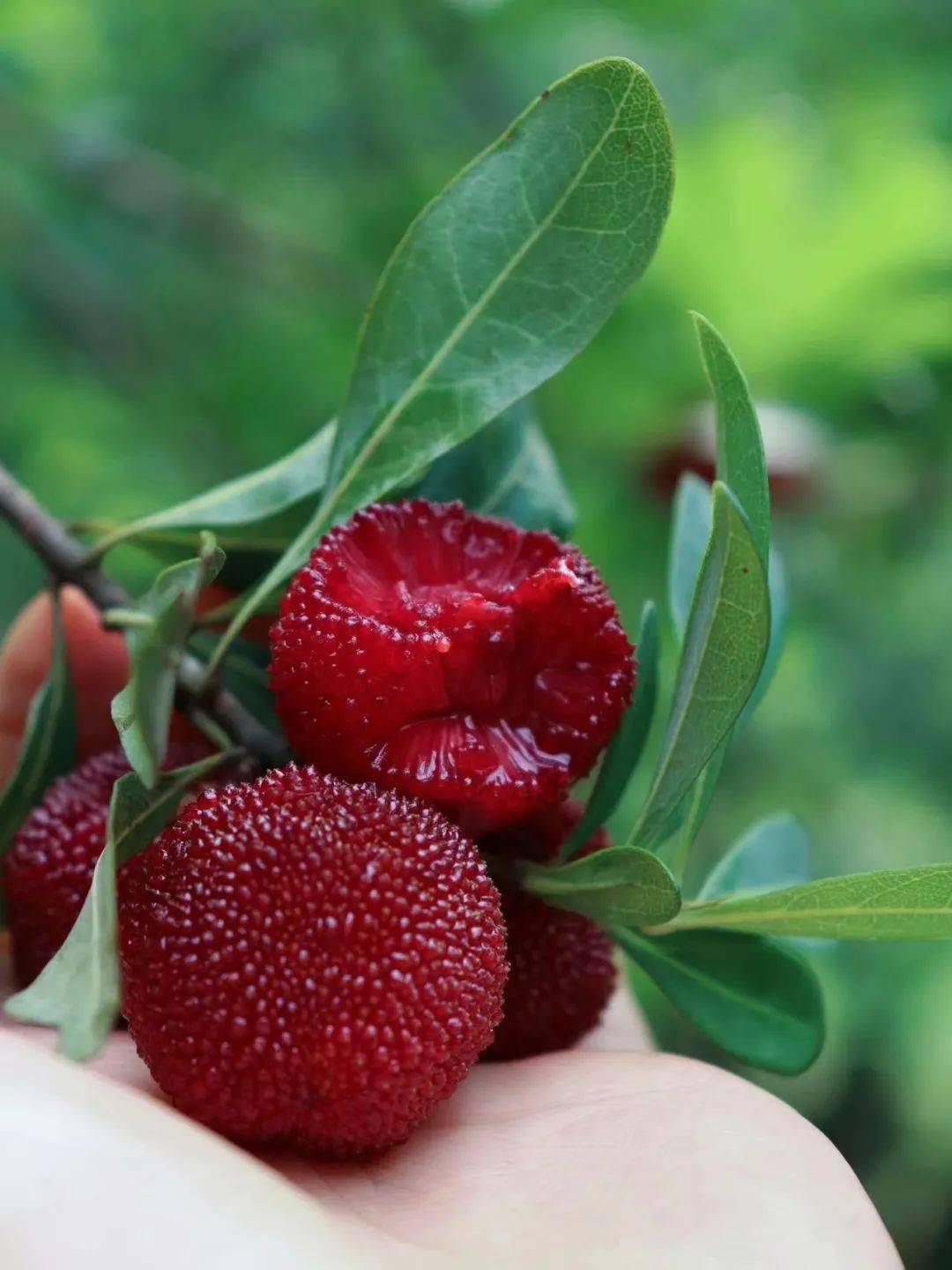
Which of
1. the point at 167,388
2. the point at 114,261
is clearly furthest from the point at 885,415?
the point at 114,261

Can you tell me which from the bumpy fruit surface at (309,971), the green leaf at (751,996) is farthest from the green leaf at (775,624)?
the bumpy fruit surface at (309,971)

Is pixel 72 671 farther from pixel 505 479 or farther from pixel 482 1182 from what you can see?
pixel 482 1182

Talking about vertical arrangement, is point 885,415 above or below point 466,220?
below

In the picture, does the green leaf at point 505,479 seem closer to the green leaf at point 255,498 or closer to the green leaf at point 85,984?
the green leaf at point 255,498

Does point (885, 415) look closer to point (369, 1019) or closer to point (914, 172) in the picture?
point (914, 172)

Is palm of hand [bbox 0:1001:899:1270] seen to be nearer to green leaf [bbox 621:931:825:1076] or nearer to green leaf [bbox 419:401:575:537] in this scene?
green leaf [bbox 621:931:825:1076]
